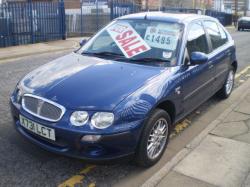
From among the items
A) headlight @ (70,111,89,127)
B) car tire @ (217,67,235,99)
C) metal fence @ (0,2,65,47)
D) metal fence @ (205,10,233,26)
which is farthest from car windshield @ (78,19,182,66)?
metal fence @ (205,10,233,26)

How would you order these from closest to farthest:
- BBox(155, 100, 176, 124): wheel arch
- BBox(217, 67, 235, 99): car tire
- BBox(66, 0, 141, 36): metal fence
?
1. BBox(155, 100, 176, 124): wheel arch
2. BBox(217, 67, 235, 99): car tire
3. BBox(66, 0, 141, 36): metal fence

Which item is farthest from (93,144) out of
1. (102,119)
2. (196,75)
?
(196,75)

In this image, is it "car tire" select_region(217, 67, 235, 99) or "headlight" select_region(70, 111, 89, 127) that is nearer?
"headlight" select_region(70, 111, 89, 127)

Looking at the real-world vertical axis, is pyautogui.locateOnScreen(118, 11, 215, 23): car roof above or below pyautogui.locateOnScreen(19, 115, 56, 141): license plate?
above

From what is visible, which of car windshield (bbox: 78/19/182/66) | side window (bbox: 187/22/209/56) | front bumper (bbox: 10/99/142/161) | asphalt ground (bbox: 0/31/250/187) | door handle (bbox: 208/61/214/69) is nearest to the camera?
front bumper (bbox: 10/99/142/161)

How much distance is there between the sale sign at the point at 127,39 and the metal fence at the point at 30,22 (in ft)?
31.3

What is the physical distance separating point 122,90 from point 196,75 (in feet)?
5.07

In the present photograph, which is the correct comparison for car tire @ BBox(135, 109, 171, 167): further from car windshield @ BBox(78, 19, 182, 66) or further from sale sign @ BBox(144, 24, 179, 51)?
sale sign @ BBox(144, 24, 179, 51)

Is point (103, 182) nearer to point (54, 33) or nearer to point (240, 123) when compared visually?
point (240, 123)

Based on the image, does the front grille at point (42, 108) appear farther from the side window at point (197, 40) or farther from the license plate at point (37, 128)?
the side window at point (197, 40)

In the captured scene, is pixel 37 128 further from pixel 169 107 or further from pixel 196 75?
pixel 196 75

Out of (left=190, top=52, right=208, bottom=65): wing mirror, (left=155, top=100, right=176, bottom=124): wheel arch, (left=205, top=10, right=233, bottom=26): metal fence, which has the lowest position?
(left=155, top=100, right=176, bottom=124): wheel arch

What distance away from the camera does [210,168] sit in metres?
3.93

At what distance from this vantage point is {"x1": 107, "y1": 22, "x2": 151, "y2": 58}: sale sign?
4.50 metres
